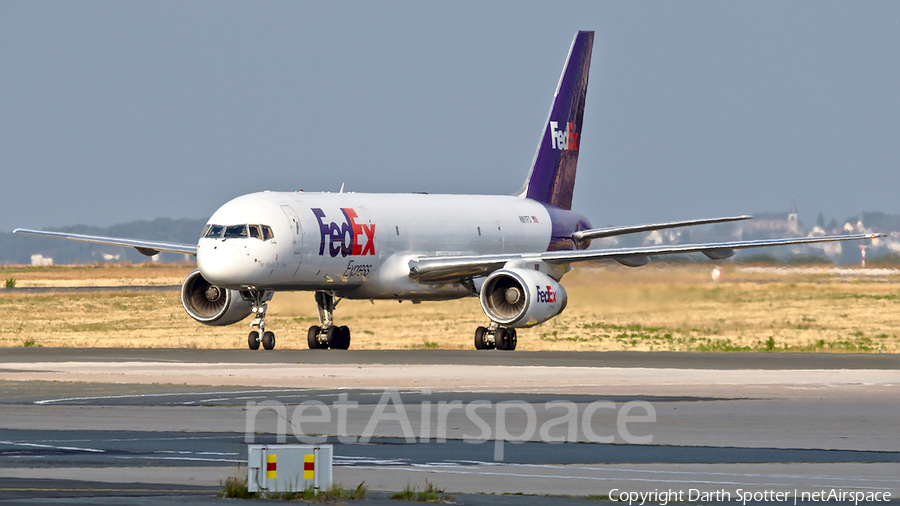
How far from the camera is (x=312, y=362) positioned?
1174 inches

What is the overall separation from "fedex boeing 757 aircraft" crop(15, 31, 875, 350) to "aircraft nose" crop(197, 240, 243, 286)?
0.08 ft

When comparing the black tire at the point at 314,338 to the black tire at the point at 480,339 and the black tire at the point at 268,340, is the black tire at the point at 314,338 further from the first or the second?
the black tire at the point at 480,339

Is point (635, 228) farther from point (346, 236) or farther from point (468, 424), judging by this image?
point (468, 424)

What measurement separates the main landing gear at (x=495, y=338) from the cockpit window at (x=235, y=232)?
6645 millimetres

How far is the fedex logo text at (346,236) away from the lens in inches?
1404

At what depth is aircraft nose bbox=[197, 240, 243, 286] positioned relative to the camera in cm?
3375

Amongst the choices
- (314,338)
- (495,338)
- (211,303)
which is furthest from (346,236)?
(211,303)

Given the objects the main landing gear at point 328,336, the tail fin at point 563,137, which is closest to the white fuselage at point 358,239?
the main landing gear at point 328,336

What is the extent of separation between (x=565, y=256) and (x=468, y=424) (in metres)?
19.8

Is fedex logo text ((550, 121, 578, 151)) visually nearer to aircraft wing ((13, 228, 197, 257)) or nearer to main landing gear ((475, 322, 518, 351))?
main landing gear ((475, 322, 518, 351))

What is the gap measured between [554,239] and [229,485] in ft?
112

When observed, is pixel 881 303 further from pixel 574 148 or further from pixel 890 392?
pixel 890 392

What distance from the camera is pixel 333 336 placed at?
37.2 metres

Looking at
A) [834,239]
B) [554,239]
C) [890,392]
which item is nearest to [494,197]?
[554,239]
